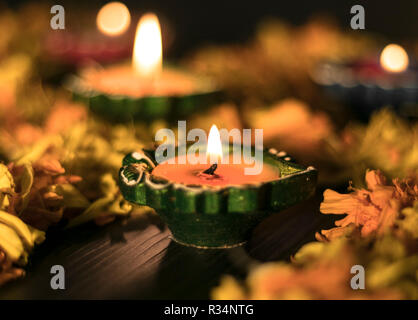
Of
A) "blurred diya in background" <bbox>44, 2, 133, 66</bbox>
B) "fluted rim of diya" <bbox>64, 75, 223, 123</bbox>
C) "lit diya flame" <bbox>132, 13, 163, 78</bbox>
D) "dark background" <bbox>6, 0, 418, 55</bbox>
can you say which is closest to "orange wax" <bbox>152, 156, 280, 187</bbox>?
"fluted rim of diya" <bbox>64, 75, 223, 123</bbox>

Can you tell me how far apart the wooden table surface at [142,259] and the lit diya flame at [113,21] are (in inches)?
19.0

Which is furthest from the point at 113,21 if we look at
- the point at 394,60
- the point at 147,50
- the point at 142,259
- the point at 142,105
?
the point at 142,259

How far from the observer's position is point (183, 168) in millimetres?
460

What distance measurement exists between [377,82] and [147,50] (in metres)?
0.31

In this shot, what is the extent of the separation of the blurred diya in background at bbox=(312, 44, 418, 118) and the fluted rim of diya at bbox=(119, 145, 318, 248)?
0.80ft

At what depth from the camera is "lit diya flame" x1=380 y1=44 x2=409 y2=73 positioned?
0.68m

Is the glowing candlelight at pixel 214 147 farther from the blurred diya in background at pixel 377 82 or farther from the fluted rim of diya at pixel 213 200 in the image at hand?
the blurred diya in background at pixel 377 82

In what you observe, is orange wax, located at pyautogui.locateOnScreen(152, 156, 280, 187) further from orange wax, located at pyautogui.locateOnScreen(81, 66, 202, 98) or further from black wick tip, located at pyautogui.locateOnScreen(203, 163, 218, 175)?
orange wax, located at pyautogui.locateOnScreen(81, 66, 202, 98)

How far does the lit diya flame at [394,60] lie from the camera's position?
2.23 feet

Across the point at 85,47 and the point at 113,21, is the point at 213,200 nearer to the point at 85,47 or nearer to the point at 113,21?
the point at 85,47

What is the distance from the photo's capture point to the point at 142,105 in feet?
1.98

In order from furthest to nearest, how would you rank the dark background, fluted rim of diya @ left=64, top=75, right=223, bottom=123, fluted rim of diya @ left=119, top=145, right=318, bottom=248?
1. the dark background
2. fluted rim of diya @ left=64, top=75, right=223, bottom=123
3. fluted rim of diya @ left=119, top=145, right=318, bottom=248
